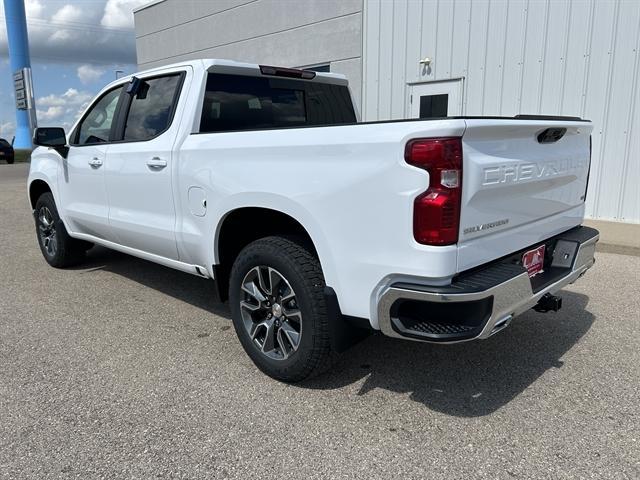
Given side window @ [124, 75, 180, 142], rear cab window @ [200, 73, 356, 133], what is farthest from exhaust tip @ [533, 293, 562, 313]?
side window @ [124, 75, 180, 142]

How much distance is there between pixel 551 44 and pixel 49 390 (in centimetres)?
800

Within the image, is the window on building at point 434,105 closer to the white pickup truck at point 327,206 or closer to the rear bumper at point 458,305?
the white pickup truck at point 327,206

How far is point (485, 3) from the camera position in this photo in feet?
27.7

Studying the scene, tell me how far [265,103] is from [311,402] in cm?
232

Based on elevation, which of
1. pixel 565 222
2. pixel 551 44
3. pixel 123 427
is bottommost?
pixel 123 427

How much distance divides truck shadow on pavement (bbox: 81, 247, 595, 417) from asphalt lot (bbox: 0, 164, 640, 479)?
0.01m

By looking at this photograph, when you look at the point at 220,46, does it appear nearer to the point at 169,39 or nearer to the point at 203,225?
the point at 169,39

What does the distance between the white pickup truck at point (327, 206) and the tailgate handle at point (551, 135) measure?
12mm

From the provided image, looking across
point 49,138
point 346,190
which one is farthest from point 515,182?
point 49,138

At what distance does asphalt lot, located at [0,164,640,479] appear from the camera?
7.96ft

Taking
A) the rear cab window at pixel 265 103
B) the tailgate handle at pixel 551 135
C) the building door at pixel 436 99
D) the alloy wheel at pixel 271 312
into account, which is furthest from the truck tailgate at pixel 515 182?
the building door at pixel 436 99

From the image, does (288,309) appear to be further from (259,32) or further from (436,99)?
(259,32)

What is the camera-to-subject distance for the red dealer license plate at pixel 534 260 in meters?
2.96

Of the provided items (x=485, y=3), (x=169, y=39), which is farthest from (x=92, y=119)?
(x=169, y=39)
